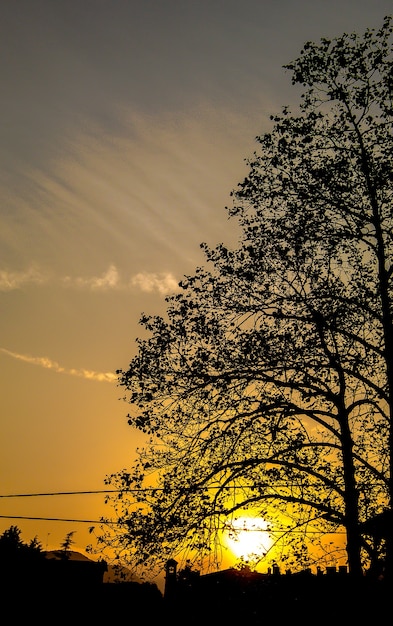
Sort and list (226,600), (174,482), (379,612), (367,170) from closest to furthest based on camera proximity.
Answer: (379,612), (367,170), (174,482), (226,600)

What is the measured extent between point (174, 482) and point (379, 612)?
6.33 metres

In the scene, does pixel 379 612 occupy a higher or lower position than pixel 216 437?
lower

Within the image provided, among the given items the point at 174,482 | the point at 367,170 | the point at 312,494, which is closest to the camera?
the point at 367,170

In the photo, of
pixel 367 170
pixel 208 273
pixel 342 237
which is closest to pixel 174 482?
pixel 208 273

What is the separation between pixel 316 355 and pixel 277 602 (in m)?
8.91

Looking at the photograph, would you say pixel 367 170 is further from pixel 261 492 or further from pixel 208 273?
pixel 261 492

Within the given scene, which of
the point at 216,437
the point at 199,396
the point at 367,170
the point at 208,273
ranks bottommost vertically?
the point at 216,437

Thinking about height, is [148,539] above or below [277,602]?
above

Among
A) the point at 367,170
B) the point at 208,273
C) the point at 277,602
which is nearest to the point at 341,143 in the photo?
the point at 367,170

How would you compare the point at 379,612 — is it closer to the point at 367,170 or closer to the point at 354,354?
the point at 354,354

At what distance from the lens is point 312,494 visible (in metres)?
18.3

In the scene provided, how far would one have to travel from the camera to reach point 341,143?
15875mm

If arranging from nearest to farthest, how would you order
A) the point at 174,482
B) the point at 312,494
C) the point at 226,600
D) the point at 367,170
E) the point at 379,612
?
1. the point at 379,612
2. the point at 367,170
3. the point at 174,482
4. the point at 312,494
5. the point at 226,600

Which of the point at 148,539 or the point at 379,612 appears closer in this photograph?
the point at 379,612
